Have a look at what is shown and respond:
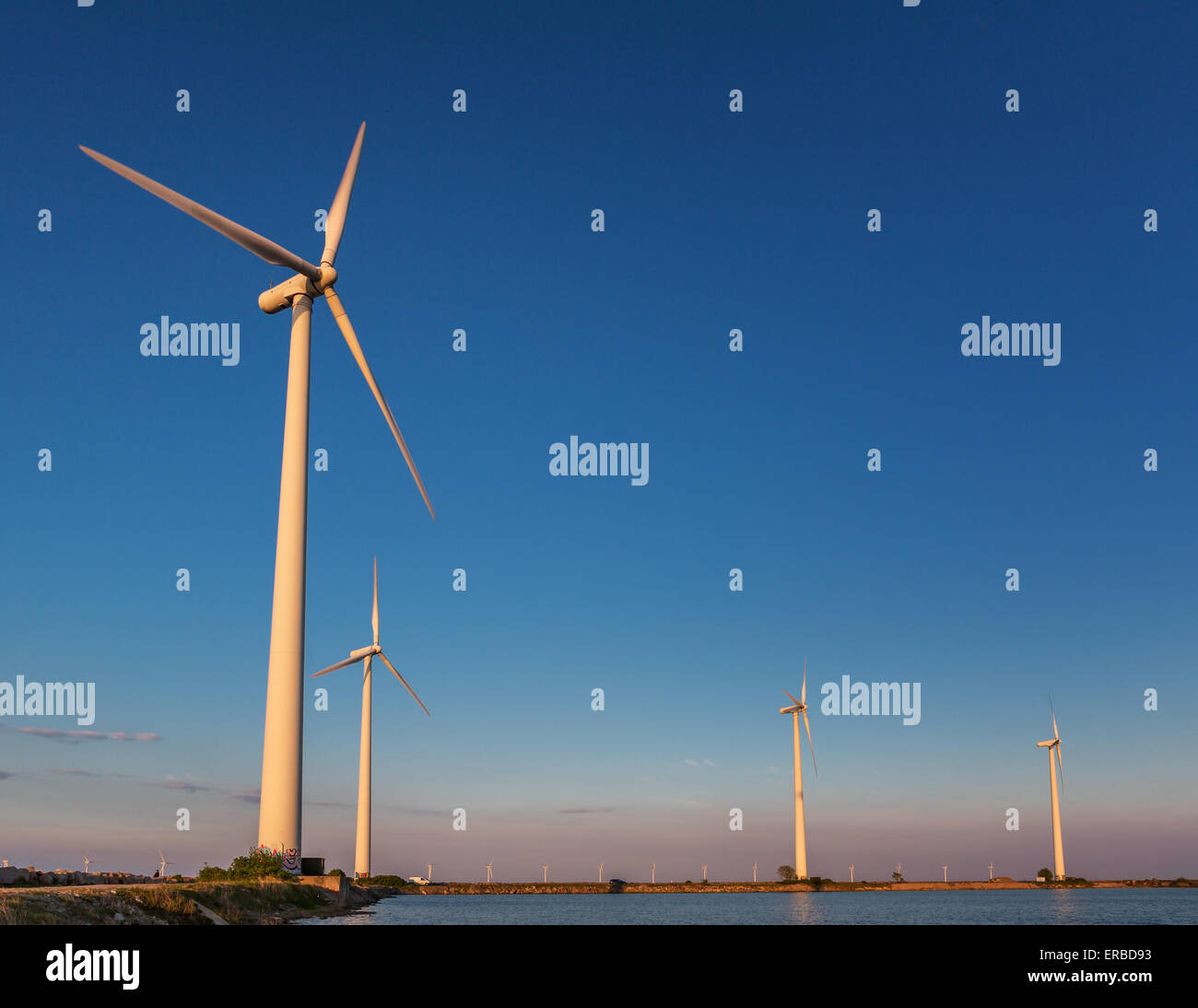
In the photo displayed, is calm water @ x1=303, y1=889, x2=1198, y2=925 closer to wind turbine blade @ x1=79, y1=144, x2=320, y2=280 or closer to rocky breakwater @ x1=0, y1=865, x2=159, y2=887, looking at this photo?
rocky breakwater @ x1=0, y1=865, x2=159, y2=887

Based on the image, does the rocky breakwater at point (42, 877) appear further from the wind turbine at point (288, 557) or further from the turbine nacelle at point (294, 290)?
the turbine nacelle at point (294, 290)

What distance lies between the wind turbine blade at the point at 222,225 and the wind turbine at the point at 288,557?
5cm

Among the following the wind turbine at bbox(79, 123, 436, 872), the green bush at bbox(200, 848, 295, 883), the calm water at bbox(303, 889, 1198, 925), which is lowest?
the calm water at bbox(303, 889, 1198, 925)

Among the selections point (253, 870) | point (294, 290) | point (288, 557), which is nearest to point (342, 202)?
point (294, 290)

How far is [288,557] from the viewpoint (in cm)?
5606

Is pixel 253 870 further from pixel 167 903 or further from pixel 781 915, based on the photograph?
pixel 781 915

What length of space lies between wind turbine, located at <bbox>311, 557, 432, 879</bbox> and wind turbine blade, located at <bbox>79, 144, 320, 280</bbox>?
56.1m

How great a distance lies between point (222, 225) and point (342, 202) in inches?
546

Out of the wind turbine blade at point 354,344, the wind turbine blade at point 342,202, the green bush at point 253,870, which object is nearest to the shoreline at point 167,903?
the green bush at point 253,870

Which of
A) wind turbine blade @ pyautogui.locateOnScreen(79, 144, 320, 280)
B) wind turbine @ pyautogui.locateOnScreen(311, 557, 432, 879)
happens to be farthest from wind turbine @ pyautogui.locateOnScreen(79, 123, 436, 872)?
wind turbine @ pyautogui.locateOnScreen(311, 557, 432, 879)

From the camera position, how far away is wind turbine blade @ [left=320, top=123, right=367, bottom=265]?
6775cm
